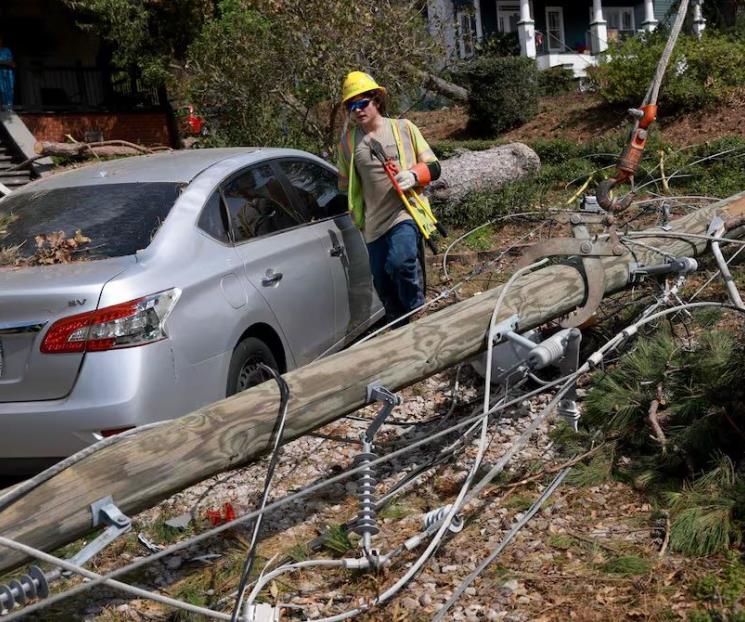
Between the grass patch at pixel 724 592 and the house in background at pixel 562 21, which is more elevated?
the house in background at pixel 562 21

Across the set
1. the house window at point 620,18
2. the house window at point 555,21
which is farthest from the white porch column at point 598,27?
the house window at point 620,18

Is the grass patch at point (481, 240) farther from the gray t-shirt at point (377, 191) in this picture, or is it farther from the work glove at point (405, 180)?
the work glove at point (405, 180)

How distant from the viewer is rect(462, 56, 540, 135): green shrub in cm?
1611

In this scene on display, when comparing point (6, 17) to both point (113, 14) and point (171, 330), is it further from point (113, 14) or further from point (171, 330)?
point (171, 330)

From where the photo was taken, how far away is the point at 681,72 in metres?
13.6

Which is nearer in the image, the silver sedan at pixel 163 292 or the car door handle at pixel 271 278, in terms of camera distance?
the silver sedan at pixel 163 292

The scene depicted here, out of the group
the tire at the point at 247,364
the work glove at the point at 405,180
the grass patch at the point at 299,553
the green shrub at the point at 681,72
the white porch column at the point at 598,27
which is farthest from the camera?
the white porch column at the point at 598,27

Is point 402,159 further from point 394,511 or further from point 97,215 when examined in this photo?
point 394,511

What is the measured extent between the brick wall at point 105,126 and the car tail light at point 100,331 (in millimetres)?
15228

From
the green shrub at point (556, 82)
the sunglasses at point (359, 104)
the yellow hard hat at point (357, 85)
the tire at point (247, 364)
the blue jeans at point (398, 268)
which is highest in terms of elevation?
the green shrub at point (556, 82)

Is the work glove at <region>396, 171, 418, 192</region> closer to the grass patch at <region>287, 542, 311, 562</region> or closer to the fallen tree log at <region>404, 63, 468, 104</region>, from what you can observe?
the grass patch at <region>287, 542, 311, 562</region>

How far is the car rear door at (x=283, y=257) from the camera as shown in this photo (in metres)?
4.95

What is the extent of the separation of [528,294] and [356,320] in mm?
1773

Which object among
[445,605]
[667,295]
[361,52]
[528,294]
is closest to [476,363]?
[528,294]
